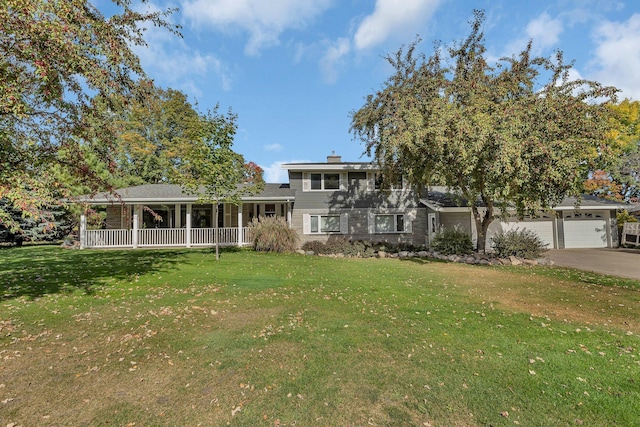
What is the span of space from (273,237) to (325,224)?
13.9 ft

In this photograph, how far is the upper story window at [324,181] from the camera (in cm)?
1922

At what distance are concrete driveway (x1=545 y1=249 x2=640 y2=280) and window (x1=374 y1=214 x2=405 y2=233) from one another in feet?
25.4

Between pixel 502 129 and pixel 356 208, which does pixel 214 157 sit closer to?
pixel 356 208

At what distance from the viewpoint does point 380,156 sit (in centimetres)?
1714

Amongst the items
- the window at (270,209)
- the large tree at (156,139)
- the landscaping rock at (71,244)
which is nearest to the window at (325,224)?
the window at (270,209)

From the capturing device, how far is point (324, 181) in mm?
19266

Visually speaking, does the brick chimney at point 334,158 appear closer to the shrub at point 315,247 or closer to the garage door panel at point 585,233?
the shrub at point 315,247

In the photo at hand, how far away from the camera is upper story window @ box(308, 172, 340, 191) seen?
19.2 m

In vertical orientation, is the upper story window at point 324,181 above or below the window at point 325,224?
above

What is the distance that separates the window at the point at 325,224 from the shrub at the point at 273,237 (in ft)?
9.08

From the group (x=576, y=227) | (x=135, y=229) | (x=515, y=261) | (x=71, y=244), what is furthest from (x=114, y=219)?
(x=576, y=227)

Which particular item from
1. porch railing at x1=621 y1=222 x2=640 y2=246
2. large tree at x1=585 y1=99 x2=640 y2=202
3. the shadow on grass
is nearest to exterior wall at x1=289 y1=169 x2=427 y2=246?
the shadow on grass

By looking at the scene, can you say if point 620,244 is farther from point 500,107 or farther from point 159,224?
point 159,224

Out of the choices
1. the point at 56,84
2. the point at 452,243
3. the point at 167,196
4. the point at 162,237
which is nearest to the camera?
the point at 56,84
